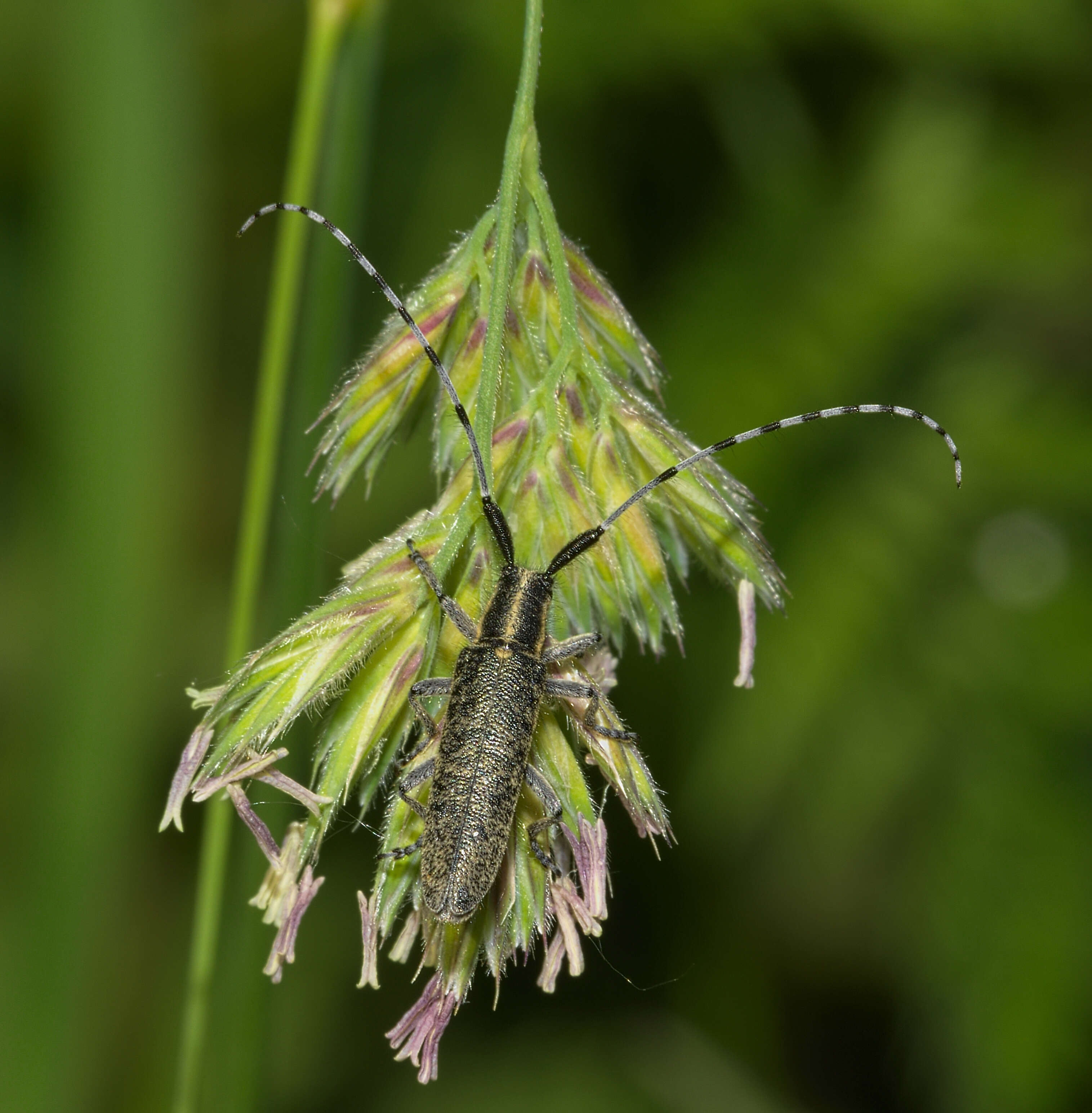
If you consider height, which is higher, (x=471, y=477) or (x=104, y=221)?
(x=104, y=221)

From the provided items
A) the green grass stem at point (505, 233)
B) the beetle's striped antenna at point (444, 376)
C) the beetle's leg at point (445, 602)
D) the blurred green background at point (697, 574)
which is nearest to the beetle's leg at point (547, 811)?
the beetle's leg at point (445, 602)

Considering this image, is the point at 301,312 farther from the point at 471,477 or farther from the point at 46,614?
the point at 46,614

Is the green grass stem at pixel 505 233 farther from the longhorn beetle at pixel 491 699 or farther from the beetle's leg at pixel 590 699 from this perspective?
the beetle's leg at pixel 590 699

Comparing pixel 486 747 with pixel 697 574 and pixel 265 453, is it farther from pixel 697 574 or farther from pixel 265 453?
pixel 697 574

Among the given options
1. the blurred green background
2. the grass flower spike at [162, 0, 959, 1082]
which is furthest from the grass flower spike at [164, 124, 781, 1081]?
the blurred green background

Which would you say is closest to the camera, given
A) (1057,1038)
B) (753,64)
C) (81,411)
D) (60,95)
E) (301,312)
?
(301,312)

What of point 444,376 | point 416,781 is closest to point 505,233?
point 444,376

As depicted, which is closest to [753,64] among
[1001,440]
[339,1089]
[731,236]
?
[731,236]
